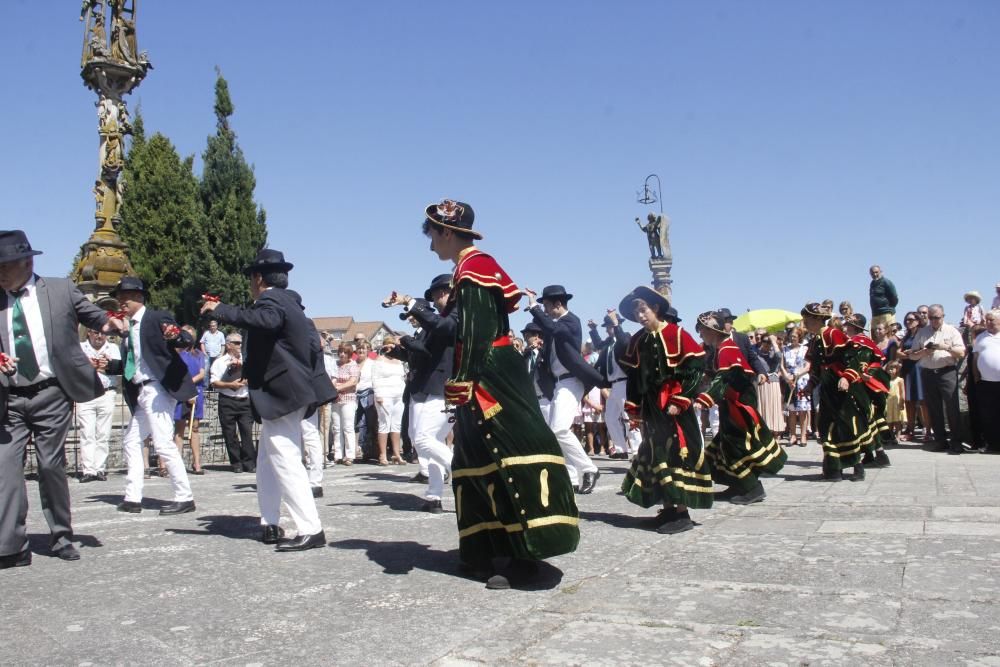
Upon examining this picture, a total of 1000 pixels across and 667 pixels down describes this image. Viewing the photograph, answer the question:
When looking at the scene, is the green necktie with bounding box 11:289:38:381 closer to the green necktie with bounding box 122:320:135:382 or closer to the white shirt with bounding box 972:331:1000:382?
the green necktie with bounding box 122:320:135:382

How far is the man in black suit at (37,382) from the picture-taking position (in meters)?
5.79

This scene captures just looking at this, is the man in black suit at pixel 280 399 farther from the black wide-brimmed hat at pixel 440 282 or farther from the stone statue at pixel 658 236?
the stone statue at pixel 658 236

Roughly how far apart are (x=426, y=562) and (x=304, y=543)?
0.95m

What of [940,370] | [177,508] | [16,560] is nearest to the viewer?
[16,560]

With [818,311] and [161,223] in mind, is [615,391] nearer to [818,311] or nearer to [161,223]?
[818,311]

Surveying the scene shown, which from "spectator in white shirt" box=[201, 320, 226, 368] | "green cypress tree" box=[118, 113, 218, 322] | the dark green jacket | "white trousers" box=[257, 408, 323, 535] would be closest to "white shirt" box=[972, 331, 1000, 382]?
the dark green jacket

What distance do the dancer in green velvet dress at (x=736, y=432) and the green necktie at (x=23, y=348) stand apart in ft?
18.3

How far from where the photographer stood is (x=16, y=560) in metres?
5.68

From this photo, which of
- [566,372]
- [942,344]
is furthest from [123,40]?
[942,344]

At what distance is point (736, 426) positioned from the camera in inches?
337

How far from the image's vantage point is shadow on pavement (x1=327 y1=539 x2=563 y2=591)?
4941 mm

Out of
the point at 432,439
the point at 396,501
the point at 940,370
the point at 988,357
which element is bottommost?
the point at 396,501

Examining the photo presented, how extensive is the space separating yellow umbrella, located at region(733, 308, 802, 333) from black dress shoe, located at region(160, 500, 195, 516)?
16.0 metres

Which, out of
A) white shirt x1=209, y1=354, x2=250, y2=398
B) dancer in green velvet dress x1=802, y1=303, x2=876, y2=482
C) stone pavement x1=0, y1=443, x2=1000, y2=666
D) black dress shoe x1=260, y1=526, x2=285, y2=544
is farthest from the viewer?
white shirt x1=209, y1=354, x2=250, y2=398
